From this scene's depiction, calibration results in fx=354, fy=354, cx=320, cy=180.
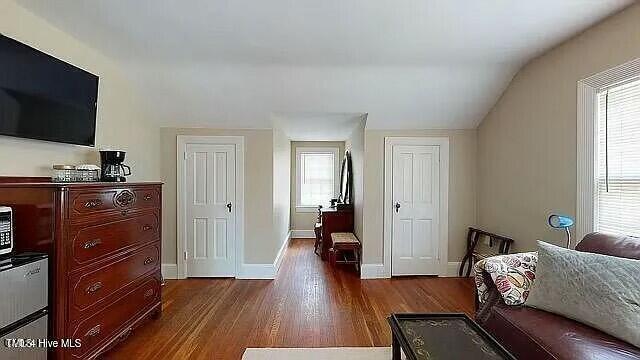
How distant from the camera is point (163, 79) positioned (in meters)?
3.93

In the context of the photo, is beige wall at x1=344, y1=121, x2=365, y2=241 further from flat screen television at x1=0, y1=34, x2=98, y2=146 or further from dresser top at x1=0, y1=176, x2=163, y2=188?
flat screen television at x1=0, y1=34, x2=98, y2=146

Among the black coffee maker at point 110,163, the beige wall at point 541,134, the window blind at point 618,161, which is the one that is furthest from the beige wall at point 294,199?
the window blind at point 618,161

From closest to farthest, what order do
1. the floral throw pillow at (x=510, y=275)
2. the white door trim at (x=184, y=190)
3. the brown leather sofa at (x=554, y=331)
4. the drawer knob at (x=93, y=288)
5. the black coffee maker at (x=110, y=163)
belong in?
the brown leather sofa at (x=554, y=331) < the floral throw pillow at (x=510, y=275) < the drawer knob at (x=93, y=288) < the black coffee maker at (x=110, y=163) < the white door trim at (x=184, y=190)

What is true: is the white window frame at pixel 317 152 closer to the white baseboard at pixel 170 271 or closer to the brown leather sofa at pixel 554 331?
the white baseboard at pixel 170 271

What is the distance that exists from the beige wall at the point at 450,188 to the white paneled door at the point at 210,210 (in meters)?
1.78

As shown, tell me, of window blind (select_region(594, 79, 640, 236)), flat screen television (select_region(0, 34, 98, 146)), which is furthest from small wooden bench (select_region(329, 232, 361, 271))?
flat screen television (select_region(0, 34, 98, 146))

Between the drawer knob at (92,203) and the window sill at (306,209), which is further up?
the drawer knob at (92,203)

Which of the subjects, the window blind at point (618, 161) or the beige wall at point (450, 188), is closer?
the window blind at point (618, 161)

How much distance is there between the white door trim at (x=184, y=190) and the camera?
4609 millimetres

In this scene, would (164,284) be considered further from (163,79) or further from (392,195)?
(392,195)

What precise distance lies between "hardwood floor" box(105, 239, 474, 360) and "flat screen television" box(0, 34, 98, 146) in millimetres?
1703

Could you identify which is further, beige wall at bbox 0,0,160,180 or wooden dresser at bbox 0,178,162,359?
beige wall at bbox 0,0,160,180

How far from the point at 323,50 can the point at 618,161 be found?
8.22ft

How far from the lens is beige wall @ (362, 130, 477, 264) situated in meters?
4.69
